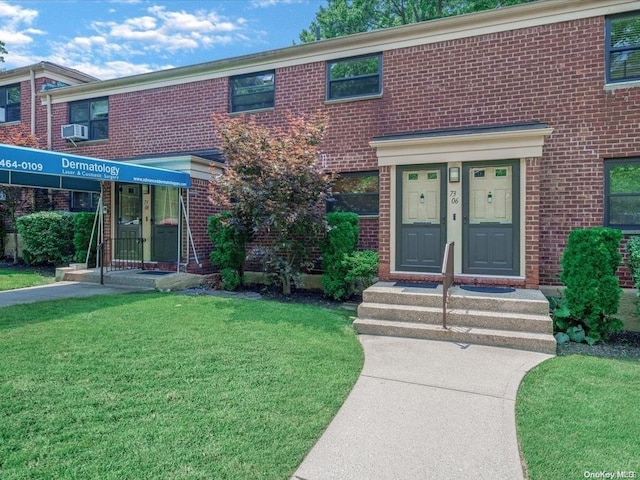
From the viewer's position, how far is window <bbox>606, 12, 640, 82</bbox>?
731 centimetres

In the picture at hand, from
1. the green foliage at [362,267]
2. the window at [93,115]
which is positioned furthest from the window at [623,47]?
the window at [93,115]

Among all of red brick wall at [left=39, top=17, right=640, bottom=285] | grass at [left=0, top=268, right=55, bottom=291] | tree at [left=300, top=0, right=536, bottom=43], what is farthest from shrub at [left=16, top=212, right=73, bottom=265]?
tree at [left=300, top=0, right=536, bottom=43]

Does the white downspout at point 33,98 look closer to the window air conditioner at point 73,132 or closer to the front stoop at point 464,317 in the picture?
the window air conditioner at point 73,132

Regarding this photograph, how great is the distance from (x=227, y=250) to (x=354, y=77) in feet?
15.9

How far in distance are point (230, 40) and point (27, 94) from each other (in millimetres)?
6894

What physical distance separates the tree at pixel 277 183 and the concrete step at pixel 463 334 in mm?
2474

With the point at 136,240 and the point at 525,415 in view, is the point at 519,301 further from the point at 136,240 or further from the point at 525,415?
the point at 136,240

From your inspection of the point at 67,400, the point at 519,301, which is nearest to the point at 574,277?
the point at 519,301

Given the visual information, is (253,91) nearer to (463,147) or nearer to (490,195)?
(463,147)

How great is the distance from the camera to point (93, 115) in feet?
41.2

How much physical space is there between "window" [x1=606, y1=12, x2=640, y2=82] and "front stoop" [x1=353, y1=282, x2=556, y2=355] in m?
4.39

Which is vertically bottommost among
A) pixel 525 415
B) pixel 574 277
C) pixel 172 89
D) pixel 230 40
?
pixel 525 415

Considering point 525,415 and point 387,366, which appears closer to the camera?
point 525,415

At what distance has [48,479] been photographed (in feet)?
7.81
